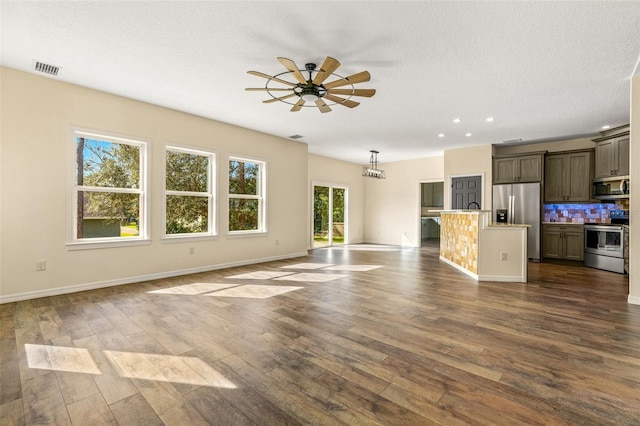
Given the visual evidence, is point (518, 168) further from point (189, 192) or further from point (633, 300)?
point (189, 192)

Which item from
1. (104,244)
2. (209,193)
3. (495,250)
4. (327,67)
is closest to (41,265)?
(104,244)

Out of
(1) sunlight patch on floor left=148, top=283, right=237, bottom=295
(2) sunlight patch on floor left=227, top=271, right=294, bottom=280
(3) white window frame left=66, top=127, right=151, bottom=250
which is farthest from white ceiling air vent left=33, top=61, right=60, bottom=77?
(2) sunlight patch on floor left=227, top=271, right=294, bottom=280

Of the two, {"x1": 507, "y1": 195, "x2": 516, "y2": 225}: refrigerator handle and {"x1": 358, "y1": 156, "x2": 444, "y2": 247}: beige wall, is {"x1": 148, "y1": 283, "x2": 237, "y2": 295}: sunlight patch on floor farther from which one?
{"x1": 358, "y1": 156, "x2": 444, "y2": 247}: beige wall

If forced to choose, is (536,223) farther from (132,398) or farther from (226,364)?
(132,398)

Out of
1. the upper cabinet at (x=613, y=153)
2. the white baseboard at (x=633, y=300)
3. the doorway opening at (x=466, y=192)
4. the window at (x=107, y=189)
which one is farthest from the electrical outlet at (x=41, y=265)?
the upper cabinet at (x=613, y=153)

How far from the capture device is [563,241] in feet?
21.1

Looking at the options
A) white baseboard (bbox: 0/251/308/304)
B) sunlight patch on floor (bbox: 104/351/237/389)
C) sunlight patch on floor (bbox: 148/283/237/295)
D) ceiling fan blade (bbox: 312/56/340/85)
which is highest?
ceiling fan blade (bbox: 312/56/340/85)

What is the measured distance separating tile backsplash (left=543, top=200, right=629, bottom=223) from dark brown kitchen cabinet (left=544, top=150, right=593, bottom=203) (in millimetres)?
365

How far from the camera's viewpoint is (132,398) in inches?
70.0

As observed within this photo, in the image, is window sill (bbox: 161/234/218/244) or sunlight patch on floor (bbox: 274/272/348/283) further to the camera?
window sill (bbox: 161/234/218/244)

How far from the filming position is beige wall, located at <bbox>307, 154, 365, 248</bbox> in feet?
29.0

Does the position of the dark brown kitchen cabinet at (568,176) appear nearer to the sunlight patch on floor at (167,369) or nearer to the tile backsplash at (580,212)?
the tile backsplash at (580,212)

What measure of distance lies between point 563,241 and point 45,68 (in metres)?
9.50

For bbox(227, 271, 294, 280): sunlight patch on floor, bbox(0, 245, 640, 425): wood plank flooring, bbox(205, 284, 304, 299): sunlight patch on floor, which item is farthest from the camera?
bbox(227, 271, 294, 280): sunlight patch on floor
